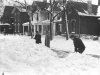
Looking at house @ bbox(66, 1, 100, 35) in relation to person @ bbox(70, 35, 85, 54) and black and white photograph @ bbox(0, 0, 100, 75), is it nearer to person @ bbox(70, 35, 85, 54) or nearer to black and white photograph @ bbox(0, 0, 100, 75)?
black and white photograph @ bbox(0, 0, 100, 75)

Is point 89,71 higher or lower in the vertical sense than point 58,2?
lower

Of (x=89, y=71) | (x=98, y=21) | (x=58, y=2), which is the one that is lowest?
(x=89, y=71)

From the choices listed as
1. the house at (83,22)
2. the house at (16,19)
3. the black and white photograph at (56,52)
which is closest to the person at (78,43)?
the black and white photograph at (56,52)

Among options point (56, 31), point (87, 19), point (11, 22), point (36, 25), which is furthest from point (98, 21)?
point (11, 22)

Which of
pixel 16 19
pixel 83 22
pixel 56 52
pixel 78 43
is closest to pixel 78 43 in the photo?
pixel 78 43

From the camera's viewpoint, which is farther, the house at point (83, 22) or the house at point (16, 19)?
the house at point (16, 19)

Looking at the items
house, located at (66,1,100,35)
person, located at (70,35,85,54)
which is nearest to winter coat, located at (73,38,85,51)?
person, located at (70,35,85,54)

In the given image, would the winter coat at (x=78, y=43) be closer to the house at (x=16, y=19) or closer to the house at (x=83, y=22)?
the house at (x=83, y=22)

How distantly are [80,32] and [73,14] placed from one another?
3.23 meters

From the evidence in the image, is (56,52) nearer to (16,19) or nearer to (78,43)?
(78,43)

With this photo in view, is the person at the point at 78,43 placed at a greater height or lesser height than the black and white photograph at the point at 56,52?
greater

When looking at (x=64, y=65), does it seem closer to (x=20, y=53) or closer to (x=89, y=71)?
(x=89, y=71)

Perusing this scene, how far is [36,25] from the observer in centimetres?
4625

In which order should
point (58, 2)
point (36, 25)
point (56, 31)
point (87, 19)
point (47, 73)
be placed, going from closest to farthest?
point (47, 73) < point (58, 2) < point (87, 19) < point (56, 31) < point (36, 25)
